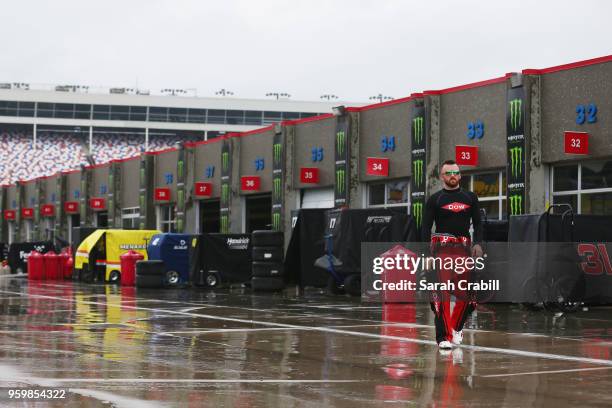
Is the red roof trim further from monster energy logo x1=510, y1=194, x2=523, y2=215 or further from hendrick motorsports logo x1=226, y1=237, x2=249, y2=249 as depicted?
hendrick motorsports logo x1=226, y1=237, x2=249, y2=249

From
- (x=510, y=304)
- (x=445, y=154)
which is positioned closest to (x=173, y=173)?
(x=445, y=154)

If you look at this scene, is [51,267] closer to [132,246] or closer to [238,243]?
[132,246]

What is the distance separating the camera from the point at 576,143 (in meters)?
26.5

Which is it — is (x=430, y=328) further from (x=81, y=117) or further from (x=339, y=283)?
(x=81, y=117)

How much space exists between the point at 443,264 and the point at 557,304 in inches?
349

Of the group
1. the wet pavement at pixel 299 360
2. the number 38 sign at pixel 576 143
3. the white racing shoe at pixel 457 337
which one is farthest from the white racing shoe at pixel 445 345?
the number 38 sign at pixel 576 143

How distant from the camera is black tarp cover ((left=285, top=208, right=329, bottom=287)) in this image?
92.7ft

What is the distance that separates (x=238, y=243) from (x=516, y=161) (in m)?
9.57

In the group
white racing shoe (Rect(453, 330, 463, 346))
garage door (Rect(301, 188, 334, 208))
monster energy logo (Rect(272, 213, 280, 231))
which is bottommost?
white racing shoe (Rect(453, 330, 463, 346))

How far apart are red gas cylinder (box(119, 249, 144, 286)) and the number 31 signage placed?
12.1m

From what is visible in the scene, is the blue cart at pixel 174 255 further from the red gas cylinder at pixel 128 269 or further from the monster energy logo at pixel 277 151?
the monster energy logo at pixel 277 151

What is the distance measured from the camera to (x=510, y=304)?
21500 mm

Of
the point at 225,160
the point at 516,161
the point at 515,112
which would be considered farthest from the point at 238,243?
the point at 225,160

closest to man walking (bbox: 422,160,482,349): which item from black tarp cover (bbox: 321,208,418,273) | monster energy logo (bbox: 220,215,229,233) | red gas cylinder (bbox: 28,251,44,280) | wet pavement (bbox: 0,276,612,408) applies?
wet pavement (bbox: 0,276,612,408)
